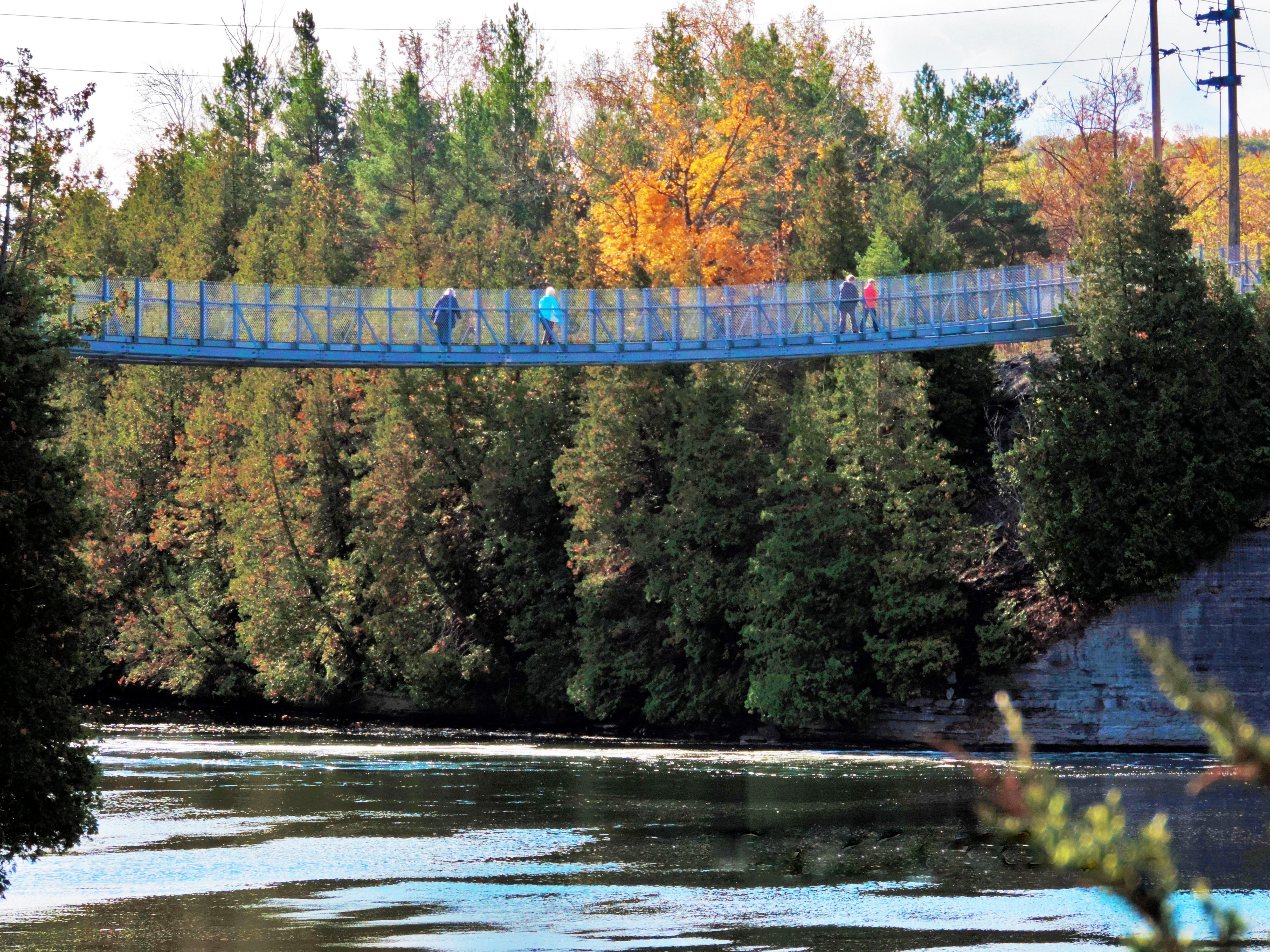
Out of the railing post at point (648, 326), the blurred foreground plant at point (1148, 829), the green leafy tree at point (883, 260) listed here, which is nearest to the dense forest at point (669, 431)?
the green leafy tree at point (883, 260)

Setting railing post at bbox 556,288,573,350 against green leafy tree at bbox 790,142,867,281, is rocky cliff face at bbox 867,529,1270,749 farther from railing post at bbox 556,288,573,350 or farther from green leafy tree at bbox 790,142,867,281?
green leafy tree at bbox 790,142,867,281

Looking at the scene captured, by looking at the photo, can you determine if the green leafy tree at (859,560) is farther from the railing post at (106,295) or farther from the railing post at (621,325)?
the railing post at (106,295)

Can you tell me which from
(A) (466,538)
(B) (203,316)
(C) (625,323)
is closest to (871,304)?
(C) (625,323)

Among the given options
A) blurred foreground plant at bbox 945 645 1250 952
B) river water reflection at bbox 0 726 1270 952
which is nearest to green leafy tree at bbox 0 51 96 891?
river water reflection at bbox 0 726 1270 952

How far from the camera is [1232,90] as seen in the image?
3953 centimetres

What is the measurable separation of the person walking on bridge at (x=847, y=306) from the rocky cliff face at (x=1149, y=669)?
866 centimetres

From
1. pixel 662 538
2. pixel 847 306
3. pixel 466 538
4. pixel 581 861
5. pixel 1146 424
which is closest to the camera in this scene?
pixel 581 861

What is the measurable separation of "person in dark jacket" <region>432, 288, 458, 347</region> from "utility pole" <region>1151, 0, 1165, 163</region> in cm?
1714

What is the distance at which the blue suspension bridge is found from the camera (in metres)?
37.6

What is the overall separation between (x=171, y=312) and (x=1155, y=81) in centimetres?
2493

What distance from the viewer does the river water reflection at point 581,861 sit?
1545 cm

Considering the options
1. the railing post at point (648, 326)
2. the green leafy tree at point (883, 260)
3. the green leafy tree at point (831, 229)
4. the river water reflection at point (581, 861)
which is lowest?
the river water reflection at point (581, 861)

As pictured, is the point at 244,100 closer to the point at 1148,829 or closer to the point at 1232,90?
the point at 1232,90

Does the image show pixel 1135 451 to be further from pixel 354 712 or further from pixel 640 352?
pixel 354 712
